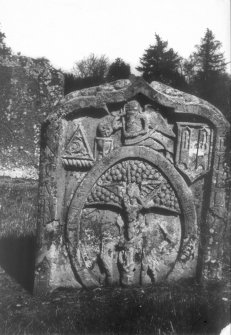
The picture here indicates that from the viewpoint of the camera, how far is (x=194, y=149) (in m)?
3.94

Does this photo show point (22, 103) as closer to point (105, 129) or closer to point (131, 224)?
point (105, 129)

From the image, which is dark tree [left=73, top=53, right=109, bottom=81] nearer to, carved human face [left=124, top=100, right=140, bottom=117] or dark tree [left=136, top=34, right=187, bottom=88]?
dark tree [left=136, top=34, right=187, bottom=88]

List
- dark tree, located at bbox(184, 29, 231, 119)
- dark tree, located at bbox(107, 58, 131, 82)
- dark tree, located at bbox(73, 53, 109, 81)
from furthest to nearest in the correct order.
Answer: dark tree, located at bbox(73, 53, 109, 81), dark tree, located at bbox(107, 58, 131, 82), dark tree, located at bbox(184, 29, 231, 119)

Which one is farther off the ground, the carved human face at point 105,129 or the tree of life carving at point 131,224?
the carved human face at point 105,129

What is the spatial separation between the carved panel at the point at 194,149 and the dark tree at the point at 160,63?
15.0 m

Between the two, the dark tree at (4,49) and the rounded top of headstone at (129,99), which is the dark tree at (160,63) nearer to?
the dark tree at (4,49)

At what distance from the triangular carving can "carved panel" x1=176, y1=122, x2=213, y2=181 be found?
0.97 meters

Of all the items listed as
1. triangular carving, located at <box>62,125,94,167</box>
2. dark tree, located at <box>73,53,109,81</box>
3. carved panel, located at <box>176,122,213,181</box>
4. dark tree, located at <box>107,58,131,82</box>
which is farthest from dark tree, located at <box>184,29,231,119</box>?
triangular carving, located at <box>62,125,94,167</box>

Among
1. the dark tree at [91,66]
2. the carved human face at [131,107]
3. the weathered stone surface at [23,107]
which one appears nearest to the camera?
the carved human face at [131,107]

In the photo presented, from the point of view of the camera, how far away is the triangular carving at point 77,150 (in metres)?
3.78

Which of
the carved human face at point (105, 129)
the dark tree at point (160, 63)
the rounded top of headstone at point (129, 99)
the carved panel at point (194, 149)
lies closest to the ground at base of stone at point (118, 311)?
the carved panel at point (194, 149)

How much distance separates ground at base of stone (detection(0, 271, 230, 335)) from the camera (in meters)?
3.30

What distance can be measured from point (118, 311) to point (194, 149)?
5.93ft

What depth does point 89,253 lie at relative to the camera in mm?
4004
